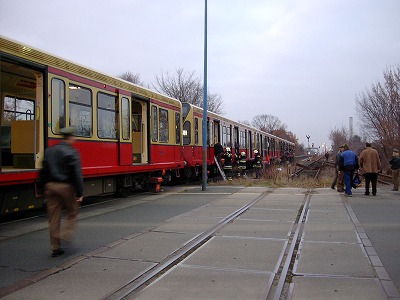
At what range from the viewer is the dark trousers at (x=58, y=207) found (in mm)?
5590

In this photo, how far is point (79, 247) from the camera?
6.17 metres

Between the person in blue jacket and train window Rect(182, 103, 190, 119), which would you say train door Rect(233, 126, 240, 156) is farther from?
the person in blue jacket

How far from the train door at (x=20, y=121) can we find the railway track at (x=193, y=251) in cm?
373

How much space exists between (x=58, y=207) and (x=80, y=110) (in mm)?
4311

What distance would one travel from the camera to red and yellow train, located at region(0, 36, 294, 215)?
8.02 m

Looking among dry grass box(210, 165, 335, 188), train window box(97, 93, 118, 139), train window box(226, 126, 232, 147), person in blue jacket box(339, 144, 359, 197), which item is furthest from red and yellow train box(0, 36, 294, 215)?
train window box(226, 126, 232, 147)

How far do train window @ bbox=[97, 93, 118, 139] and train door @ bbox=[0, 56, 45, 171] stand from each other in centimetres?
163

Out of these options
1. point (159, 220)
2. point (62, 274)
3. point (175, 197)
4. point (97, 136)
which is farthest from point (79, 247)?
point (175, 197)

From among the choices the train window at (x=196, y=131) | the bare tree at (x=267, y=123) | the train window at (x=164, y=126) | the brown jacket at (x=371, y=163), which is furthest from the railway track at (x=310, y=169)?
the bare tree at (x=267, y=123)

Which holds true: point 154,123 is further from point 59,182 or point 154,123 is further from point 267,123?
point 267,123

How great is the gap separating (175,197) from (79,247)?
6.75 meters

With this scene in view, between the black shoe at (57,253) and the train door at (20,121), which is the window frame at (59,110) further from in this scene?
the black shoe at (57,253)

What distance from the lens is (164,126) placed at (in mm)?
14273

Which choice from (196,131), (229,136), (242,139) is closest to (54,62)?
(196,131)
